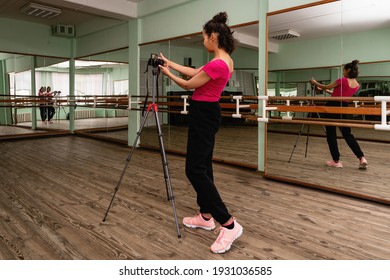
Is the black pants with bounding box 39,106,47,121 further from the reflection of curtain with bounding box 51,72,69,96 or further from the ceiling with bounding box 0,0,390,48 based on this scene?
the ceiling with bounding box 0,0,390,48

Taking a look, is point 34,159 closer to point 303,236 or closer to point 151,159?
point 151,159

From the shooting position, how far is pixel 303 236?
2371 millimetres

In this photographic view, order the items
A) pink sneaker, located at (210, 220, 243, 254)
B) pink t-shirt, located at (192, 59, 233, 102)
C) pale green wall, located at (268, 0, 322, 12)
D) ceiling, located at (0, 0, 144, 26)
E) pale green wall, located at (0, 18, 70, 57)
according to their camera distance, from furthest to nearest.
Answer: pale green wall, located at (0, 18, 70, 57), ceiling, located at (0, 0, 144, 26), pale green wall, located at (268, 0, 322, 12), pink sneaker, located at (210, 220, 243, 254), pink t-shirt, located at (192, 59, 233, 102)

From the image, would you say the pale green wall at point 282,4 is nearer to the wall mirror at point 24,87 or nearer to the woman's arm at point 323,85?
the woman's arm at point 323,85

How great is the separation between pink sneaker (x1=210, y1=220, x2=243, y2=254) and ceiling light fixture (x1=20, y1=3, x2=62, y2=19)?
652 cm

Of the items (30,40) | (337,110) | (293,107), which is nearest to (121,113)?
(30,40)

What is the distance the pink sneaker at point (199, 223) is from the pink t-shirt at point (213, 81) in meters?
0.96

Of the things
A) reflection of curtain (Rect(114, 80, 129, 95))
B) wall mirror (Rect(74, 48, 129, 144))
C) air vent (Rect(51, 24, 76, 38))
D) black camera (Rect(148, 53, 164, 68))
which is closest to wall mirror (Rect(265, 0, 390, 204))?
black camera (Rect(148, 53, 164, 68))

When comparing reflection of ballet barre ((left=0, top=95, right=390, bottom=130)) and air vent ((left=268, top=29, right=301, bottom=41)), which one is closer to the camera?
reflection of ballet barre ((left=0, top=95, right=390, bottom=130))

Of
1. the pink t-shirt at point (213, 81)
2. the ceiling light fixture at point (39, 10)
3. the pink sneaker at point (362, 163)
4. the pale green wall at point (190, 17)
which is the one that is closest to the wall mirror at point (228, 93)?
the pale green wall at point (190, 17)

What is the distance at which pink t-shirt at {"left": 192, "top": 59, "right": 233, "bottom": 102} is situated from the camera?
199 centimetres

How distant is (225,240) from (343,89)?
2.30 metres

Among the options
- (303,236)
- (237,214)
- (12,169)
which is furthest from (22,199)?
(303,236)

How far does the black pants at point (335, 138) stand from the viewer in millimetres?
3496
